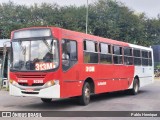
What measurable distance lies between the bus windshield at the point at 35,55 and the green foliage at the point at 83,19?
36.2 metres

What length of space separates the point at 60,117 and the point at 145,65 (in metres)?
11.4

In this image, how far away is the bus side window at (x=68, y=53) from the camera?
12.8 meters

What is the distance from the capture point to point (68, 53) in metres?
13.1

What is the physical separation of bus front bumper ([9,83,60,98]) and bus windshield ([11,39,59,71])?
2.23 feet

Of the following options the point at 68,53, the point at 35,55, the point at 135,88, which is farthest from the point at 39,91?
the point at 135,88

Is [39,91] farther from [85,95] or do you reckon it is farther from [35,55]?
[85,95]

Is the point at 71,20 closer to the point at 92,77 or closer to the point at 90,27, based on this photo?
the point at 90,27

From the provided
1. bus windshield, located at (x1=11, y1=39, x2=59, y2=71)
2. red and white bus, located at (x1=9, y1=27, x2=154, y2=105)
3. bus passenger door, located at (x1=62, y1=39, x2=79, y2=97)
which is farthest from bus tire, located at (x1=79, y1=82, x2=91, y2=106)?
bus windshield, located at (x1=11, y1=39, x2=59, y2=71)

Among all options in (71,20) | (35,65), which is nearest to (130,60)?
(35,65)

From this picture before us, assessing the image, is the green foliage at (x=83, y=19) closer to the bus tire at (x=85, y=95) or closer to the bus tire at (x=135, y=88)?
the bus tire at (x=135, y=88)

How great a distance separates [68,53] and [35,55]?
3.93ft

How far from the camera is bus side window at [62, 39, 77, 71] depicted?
12.8 meters

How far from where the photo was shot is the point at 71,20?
166ft

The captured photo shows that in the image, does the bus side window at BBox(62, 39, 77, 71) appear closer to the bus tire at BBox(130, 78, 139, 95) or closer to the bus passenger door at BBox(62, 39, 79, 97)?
the bus passenger door at BBox(62, 39, 79, 97)
